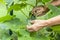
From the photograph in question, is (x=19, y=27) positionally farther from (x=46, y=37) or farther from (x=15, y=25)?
(x=46, y=37)

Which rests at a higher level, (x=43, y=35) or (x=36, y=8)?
(x=36, y=8)

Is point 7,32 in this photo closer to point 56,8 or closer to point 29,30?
point 29,30

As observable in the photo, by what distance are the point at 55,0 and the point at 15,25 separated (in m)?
0.30

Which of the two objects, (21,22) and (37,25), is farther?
(21,22)

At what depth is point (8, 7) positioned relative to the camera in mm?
1279

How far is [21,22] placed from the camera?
124cm

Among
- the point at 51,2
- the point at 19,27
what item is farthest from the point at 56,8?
the point at 19,27

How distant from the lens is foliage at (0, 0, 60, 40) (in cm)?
117

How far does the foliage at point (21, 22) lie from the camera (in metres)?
1.17

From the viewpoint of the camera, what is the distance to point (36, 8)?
4.20ft

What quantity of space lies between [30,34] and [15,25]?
9cm

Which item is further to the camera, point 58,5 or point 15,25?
point 58,5

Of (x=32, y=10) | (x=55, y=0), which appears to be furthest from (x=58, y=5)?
A: (x=32, y=10)

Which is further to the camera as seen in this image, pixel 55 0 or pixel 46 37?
pixel 55 0
